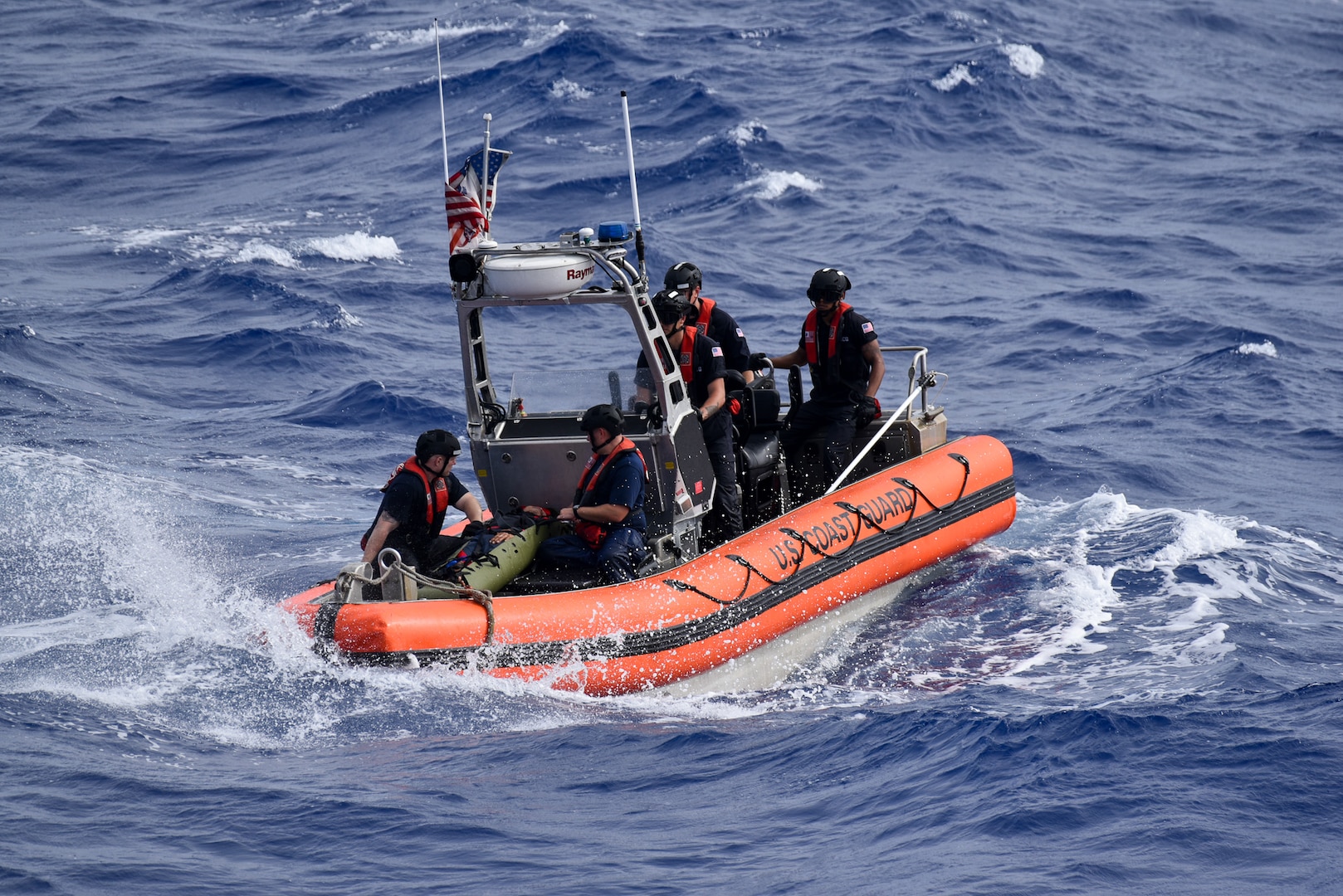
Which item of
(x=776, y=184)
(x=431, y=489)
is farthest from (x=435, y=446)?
(x=776, y=184)

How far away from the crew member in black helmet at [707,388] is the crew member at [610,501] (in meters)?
0.54

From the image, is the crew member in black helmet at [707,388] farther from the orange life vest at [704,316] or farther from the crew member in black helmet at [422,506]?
the crew member in black helmet at [422,506]

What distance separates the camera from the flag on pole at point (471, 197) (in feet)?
22.6

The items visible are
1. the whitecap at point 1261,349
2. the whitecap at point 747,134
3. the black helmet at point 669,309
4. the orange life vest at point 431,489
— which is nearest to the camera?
the orange life vest at point 431,489

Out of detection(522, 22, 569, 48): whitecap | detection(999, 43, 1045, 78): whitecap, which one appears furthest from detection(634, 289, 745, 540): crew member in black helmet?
detection(522, 22, 569, 48): whitecap

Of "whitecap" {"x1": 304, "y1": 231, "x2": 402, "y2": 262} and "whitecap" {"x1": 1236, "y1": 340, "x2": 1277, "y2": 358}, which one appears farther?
"whitecap" {"x1": 304, "y1": 231, "x2": 402, "y2": 262}

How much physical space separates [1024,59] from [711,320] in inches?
578

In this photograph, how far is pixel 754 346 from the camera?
13.5m

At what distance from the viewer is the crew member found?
23.1 feet

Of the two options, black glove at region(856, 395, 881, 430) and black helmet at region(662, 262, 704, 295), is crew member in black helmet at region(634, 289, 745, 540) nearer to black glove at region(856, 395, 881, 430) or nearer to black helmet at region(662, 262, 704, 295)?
black helmet at region(662, 262, 704, 295)

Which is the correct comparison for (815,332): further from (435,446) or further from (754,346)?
(754,346)

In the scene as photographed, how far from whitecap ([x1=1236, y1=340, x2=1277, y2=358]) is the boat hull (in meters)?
5.20

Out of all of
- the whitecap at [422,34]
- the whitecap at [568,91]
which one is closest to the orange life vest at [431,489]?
the whitecap at [568,91]

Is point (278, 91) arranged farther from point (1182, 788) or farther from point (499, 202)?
point (1182, 788)
